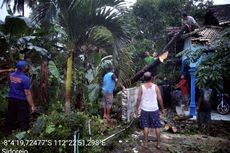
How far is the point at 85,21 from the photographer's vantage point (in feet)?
19.6

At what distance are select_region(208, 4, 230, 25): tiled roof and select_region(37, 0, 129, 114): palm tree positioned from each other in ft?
22.0

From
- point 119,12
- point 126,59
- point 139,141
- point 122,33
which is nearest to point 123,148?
point 139,141

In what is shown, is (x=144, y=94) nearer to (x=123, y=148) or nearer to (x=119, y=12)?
(x=123, y=148)

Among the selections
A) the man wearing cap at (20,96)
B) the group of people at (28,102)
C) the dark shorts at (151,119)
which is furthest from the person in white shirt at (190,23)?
the man wearing cap at (20,96)

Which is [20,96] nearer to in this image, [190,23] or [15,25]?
[15,25]

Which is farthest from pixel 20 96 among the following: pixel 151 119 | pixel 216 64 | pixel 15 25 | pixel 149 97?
pixel 216 64

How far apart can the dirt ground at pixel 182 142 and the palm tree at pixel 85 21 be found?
5.54ft

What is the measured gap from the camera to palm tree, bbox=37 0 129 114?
586 cm

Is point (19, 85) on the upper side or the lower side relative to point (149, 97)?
upper

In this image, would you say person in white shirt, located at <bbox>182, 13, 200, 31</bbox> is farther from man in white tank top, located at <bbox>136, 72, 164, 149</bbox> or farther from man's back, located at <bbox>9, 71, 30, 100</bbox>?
man's back, located at <bbox>9, 71, 30, 100</bbox>

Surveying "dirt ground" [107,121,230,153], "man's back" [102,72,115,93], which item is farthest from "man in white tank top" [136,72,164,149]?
"man's back" [102,72,115,93]

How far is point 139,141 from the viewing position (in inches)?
279

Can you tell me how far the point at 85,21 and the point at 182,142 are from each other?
4.10m

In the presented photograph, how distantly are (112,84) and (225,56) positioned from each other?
10.4 ft
